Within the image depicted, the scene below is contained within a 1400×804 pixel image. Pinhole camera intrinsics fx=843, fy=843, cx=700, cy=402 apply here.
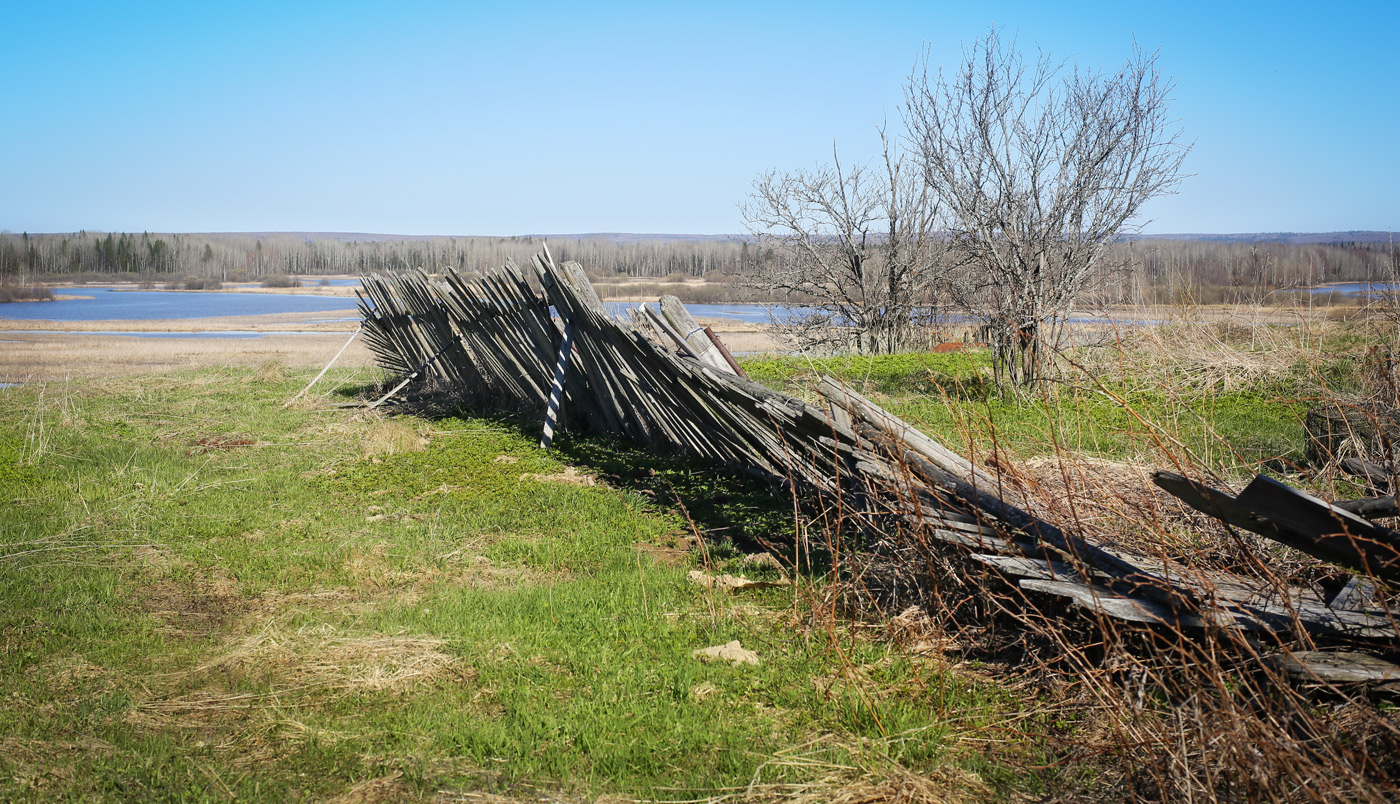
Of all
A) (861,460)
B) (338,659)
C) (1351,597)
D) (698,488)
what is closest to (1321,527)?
(1351,597)

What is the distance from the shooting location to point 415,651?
318 cm

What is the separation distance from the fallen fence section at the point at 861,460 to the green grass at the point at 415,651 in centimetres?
46

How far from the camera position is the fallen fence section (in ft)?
7.28

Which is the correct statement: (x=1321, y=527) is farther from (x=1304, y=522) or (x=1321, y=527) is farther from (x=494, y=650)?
(x=494, y=650)

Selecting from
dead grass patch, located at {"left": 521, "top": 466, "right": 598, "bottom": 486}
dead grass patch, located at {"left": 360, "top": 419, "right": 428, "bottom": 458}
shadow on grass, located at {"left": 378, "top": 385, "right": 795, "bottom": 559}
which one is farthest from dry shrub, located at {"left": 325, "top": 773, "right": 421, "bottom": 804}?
dead grass patch, located at {"left": 360, "top": 419, "right": 428, "bottom": 458}

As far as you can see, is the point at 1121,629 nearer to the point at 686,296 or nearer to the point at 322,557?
the point at 322,557

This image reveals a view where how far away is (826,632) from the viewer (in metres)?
3.21

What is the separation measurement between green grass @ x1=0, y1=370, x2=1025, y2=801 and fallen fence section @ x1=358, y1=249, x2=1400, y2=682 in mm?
464

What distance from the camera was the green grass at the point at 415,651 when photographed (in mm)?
2475

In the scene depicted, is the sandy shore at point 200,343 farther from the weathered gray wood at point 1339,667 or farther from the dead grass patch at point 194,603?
the dead grass patch at point 194,603

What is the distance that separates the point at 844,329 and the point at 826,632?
14609mm

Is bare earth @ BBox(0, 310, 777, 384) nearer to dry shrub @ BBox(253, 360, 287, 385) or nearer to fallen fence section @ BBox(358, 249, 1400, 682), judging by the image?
dry shrub @ BBox(253, 360, 287, 385)

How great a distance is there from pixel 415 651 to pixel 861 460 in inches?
77.4

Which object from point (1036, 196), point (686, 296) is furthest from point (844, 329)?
point (686, 296)
